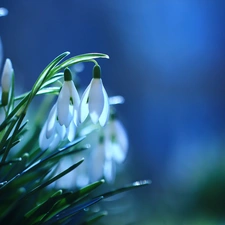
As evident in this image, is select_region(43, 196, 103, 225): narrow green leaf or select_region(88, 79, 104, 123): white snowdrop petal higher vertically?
select_region(88, 79, 104, 123): white snowdrop petal

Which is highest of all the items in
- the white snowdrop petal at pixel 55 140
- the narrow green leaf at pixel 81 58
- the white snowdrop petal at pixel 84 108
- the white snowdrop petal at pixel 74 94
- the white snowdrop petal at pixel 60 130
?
the narrow green leaf at pixel 81 58

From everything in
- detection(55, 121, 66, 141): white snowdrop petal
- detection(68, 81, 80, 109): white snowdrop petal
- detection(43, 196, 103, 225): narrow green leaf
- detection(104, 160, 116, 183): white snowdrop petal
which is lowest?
detection(43, 196, 103, 225): narrow green leaf

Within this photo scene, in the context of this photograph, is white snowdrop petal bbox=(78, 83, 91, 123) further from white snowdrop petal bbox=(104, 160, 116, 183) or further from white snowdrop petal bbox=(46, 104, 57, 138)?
white snowdrop petal bbox=(104, 160, 116, 183)

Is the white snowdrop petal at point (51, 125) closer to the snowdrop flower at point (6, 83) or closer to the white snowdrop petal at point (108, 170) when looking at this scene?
the snowdrop flower at point (6, 83)

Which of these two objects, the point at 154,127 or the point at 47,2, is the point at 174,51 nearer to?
the point at 154,127

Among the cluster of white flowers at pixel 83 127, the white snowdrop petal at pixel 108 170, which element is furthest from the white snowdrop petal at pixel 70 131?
the white snowdrop petal at pixel 108 170

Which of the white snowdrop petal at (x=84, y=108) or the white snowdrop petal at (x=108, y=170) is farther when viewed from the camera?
the white snowdrop petal at (x=108, y=170)

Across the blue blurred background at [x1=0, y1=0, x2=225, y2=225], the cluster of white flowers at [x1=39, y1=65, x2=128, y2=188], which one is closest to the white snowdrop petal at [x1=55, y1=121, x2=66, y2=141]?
the cluster of white flowers at [x1=39, y1=65, x2=128, y2=188]

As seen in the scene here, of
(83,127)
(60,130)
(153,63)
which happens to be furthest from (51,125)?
(153,63)
